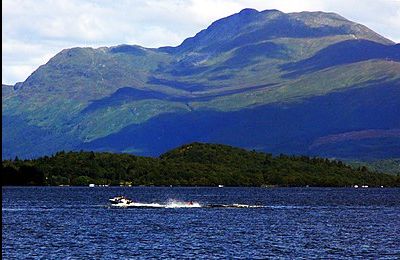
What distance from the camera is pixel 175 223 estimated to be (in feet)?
458

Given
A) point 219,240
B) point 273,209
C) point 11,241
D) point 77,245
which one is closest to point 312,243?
point 219,240

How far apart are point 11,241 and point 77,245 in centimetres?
935

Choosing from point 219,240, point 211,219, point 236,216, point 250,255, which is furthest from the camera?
point 236,216

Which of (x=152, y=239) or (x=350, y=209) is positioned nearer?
(x=152, y=239)

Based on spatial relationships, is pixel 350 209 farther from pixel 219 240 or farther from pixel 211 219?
pixel 219 240

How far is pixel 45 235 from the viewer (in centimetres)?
11519

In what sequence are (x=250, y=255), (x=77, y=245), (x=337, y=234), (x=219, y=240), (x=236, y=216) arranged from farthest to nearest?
(x=236, y=216)
(x=337, y=234)
(x=219, y=240)
(x=77, y=245)
(x=250, y=255)

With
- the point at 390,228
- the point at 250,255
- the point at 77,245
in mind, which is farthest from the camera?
the point at 390,228

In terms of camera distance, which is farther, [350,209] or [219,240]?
[350,209]

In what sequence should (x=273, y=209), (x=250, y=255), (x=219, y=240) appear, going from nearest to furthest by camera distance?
1. (x=250, y=255)
2. (x=219, y=240)
3. (x=273, y=209)

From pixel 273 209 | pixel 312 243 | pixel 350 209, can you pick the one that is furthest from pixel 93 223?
pixel 350 209

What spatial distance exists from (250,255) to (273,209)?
95617 millimetres

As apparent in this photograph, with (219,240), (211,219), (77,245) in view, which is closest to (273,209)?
(211,219)

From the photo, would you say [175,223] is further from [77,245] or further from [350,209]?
[350,209]
